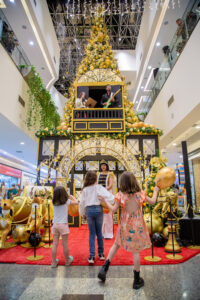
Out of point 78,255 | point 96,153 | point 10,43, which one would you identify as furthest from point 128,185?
point 10,43

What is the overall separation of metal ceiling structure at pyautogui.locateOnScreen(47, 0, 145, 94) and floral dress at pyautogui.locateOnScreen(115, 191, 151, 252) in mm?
12119

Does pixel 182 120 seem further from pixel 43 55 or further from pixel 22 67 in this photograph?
pixel 43 55

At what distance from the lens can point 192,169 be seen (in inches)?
483

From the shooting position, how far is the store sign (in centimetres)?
1378

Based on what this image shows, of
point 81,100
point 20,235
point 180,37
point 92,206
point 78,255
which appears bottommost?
point 78,255

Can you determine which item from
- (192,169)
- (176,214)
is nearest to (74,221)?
(176,214)

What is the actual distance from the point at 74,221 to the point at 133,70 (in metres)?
12.2

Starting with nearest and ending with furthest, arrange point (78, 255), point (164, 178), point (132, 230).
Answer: point (132, 230)
point (164, 178)
point (78, 255)

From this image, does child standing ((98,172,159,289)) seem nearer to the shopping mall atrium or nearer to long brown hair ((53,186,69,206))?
the shopping mall atrium

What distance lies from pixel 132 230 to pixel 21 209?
335 cm

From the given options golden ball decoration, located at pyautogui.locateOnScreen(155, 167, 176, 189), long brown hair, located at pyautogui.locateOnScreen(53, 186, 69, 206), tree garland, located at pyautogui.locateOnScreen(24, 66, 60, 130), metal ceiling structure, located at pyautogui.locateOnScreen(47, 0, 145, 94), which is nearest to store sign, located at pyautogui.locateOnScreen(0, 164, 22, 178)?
tree garland, located at pyautogui.locateOnScreen(24, 66, 60, 130)

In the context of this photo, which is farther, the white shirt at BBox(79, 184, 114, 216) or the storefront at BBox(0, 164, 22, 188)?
the storefront at BBox(0, 164, 22, 188)

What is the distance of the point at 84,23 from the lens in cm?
1404

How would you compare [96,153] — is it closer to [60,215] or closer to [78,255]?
[78,255]
